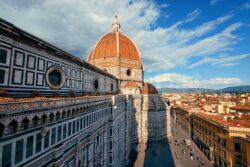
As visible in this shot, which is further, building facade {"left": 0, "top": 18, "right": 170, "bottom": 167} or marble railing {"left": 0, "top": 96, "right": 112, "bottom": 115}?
building facade {"left": 0, "top": 18, "right": 170, "bottom": 167}

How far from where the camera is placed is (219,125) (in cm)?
3534

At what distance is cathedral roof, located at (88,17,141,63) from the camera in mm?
52084

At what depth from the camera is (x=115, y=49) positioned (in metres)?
52.1

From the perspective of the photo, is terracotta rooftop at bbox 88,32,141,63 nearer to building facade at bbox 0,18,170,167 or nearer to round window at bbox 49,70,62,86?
building facade at bbox 0,18,170,167

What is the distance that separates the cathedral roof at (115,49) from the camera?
52.1 metres

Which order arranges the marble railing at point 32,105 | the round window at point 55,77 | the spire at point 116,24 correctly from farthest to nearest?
the spire at point 116,24 < the round window at point 55,77 < the marble railing at point 32,105

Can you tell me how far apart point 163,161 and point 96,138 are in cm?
2361

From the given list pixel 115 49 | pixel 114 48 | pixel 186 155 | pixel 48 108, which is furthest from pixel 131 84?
pixel 48 108

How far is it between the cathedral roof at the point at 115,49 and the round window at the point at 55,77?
116 ft

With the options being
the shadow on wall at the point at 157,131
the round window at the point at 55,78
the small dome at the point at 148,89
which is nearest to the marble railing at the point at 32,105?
the round window at the point at 55,78

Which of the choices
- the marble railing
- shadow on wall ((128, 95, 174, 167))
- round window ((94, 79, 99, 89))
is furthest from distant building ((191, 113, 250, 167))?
the marble railing

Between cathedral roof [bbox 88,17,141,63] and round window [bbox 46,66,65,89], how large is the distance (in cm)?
3523

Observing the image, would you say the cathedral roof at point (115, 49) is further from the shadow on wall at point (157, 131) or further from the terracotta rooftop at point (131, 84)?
the shadow on wall at point (157, 131)

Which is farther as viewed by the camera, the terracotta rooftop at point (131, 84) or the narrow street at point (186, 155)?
the terracotta rooftop at point (131, 84)
